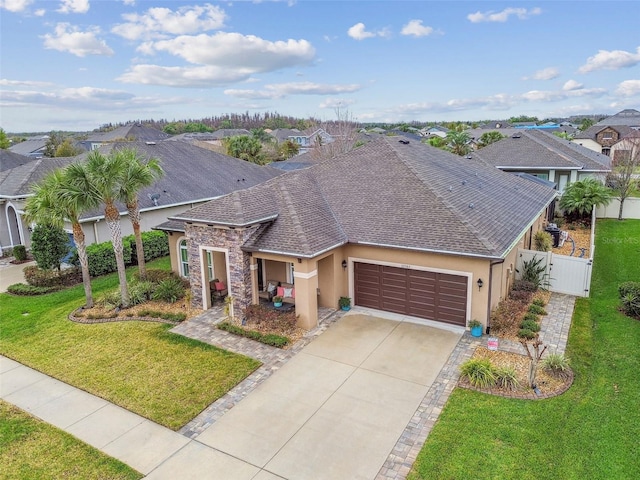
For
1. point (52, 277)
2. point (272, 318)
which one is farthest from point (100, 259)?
point (272, 318)

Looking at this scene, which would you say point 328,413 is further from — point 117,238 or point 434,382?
point 117,238

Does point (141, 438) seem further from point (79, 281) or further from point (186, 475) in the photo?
point (79, 281)

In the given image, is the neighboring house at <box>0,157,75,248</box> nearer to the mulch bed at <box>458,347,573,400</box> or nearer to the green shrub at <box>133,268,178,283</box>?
the green shrub at <box>133,268,178,283</box>

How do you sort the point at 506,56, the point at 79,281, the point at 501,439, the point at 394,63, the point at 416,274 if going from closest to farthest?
1. the point at 501,439
2. the point at 416,274
3. the point at 79,281
4. the point at 506,56
5. the point at 394,63

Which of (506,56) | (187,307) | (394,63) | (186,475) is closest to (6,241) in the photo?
(187,307)

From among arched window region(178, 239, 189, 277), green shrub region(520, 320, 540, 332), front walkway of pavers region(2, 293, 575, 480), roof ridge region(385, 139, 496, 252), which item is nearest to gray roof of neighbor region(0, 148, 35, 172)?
arched window region(178, 239, 189, 277)

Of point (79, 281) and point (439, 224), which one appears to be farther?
point (79, 281)
